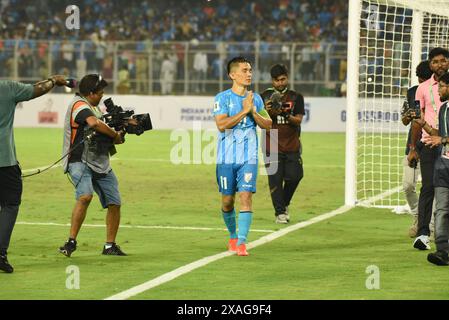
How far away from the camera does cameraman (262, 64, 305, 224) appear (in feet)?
47.3

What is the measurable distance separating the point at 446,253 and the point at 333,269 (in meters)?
1.22

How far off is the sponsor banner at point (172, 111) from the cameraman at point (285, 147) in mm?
19768

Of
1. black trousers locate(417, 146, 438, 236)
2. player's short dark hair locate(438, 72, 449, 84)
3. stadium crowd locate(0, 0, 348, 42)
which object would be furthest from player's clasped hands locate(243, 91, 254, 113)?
stadium crowd locate(0, 0, 348, 42)

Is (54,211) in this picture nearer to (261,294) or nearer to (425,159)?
(425,159)

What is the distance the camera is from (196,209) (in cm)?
1592

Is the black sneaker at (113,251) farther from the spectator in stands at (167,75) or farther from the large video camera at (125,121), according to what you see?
the spectator in stands at (167,75)

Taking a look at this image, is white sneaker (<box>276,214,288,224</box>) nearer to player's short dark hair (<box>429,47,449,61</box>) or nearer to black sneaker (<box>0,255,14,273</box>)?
player's short dark hair (<box>429,47,449,61</box>)


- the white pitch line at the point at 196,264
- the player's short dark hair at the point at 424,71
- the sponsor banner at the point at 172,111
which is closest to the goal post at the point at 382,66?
the white pitch line at the point at 196,264

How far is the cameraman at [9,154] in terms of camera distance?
10.1 m

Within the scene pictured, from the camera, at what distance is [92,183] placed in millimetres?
11375

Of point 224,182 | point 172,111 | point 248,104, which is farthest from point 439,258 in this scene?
point 172,111

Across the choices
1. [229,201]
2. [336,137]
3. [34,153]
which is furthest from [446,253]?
[336,137]
